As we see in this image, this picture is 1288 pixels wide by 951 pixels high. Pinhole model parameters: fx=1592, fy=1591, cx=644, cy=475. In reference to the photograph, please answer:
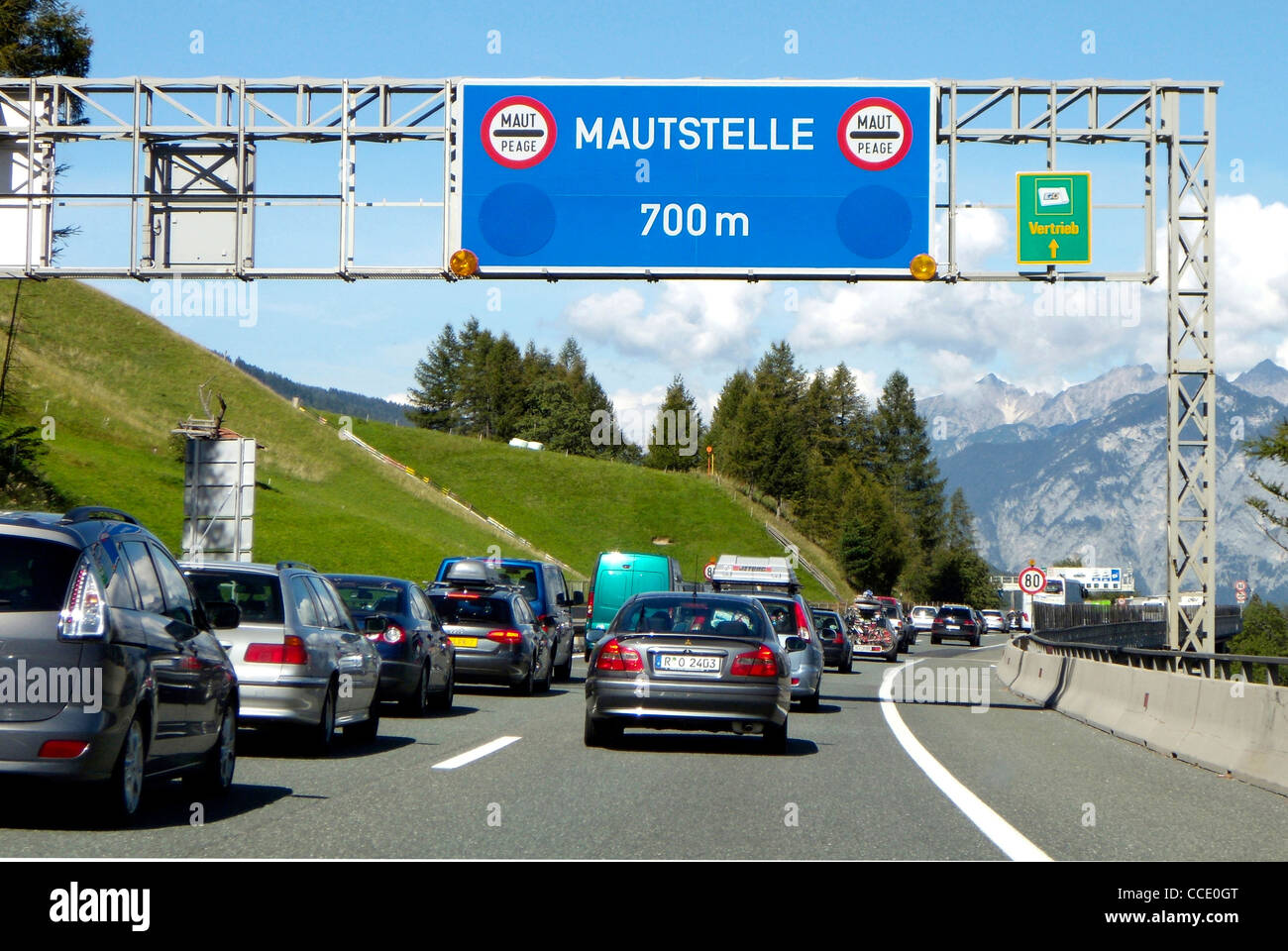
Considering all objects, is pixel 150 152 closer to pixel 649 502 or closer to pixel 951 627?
pixel 951 627

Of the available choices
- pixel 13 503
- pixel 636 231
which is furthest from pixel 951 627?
pixel 636 231

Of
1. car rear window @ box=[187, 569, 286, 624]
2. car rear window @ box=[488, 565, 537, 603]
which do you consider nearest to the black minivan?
car rear window @ box=[187, 569, 286, 624]

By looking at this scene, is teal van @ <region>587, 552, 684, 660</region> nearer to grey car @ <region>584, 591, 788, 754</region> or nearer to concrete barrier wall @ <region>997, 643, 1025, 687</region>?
concrete barrier wall @ <region>997, 643, 1025, 687</region>

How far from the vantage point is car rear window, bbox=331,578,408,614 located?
691 inches

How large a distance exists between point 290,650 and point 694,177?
10.9m

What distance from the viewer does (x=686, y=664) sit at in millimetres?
14297

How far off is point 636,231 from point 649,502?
96476 millimetres

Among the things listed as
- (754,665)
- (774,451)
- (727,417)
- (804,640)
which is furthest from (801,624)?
(727,417)

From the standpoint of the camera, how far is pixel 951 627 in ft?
238

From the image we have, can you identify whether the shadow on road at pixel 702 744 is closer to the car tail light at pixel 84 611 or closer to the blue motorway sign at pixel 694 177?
→ the car tail light at pixel 84 611

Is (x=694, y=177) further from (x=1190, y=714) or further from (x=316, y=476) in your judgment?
(x=316, y=476)

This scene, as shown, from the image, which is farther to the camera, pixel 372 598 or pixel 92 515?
pixel 372 598

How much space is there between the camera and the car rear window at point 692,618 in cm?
1486
